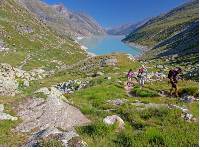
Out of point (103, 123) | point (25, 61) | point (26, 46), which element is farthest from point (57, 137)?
point (26, 46)

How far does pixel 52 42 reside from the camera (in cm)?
17350

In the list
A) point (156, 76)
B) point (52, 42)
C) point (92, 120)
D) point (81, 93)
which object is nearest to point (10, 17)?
point (52, 42)

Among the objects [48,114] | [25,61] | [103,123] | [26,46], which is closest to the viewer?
[103,123]

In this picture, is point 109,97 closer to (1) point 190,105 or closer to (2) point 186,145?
(1) point 190,105

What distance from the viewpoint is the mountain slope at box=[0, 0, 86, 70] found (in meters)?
116

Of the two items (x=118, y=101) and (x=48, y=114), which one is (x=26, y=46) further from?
(x=48, y=114)

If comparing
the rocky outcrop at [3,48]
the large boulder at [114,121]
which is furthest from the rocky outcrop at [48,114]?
the rocky outcrop at [3,48]

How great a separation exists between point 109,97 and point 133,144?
45.9 feet

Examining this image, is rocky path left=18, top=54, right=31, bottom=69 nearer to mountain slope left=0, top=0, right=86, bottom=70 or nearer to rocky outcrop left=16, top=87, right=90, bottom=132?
mountain slope left=0, top=0, right=86, bottom=70

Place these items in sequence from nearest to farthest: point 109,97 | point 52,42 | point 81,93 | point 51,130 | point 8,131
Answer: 1. point 51,130
2. point 8,131
3. point 109,97
4. point 81,93
5. point 52,42

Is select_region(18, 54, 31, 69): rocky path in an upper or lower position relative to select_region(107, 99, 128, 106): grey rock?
upper

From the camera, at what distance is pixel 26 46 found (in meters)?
147

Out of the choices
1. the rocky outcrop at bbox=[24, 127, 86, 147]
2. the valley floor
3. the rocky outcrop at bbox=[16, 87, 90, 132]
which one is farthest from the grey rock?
the rocky outcrop at bbox=[24, 127, 86, 147]

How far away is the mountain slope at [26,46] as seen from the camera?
11591cm
